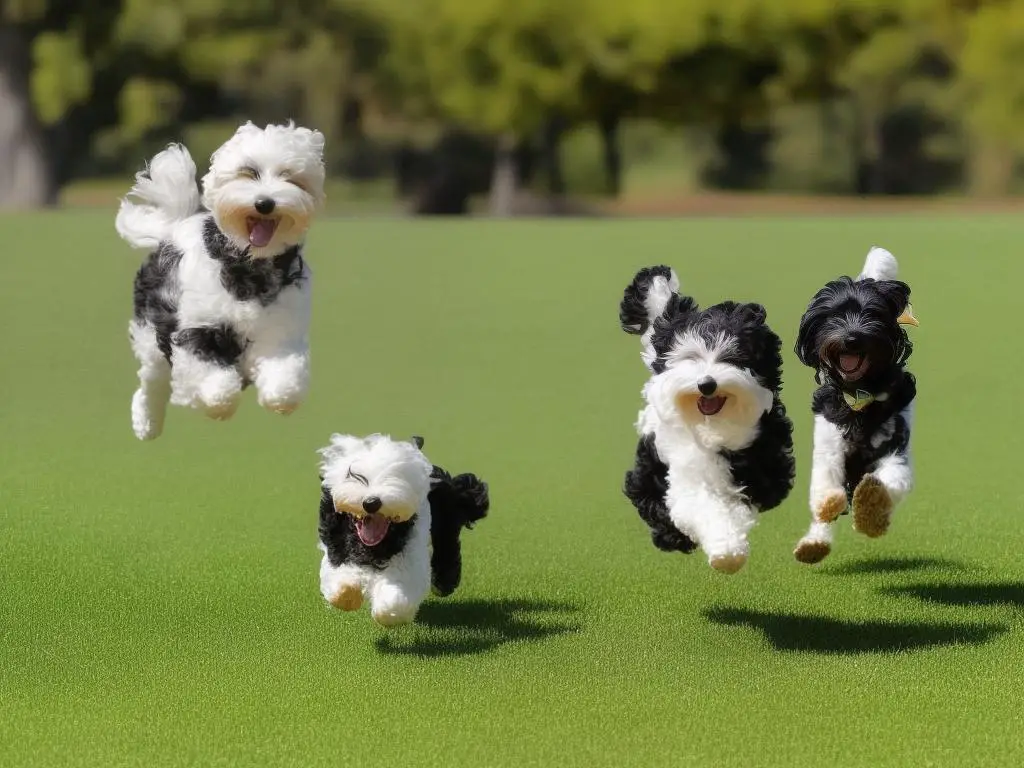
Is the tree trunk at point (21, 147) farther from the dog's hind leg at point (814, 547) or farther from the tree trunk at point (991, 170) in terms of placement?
the dog's hind leg at point (814, 547)

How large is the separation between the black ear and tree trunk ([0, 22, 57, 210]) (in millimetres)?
37354

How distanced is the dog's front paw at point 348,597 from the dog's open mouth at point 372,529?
186 millimetres

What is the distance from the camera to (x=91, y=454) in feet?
40.4

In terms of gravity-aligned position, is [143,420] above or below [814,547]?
above

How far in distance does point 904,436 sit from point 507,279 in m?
15.0

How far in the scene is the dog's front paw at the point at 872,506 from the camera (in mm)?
7039

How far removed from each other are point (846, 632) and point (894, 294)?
5.67 ft

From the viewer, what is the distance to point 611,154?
46.6 meters

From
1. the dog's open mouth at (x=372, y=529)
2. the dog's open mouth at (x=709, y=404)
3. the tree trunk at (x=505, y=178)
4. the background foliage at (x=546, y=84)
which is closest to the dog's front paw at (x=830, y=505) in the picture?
the dog's open mouth at (x=709, y=404)

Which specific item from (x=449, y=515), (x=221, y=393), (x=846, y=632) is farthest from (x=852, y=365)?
(x=221, y=393)

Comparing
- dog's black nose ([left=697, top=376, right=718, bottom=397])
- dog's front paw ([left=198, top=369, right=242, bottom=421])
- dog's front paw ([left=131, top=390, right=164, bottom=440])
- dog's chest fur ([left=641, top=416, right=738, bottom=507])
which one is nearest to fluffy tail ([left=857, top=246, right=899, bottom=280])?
dog's chest fur ([left=641, top=416, right=738, bottom=507])

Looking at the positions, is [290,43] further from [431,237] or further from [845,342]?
[845,342]

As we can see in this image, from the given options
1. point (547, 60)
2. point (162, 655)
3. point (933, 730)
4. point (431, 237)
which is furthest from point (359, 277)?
point (547, 60)

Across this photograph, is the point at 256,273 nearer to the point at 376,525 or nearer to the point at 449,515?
the point at 376,525
